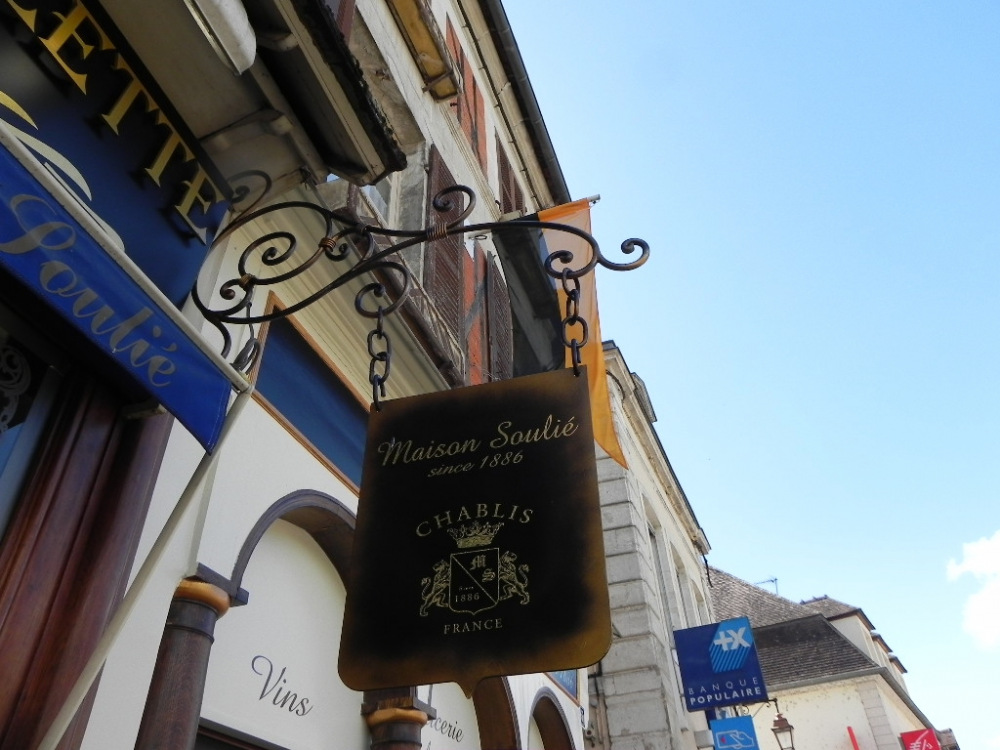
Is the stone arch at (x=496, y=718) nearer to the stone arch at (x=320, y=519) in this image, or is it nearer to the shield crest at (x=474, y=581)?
the stone arch at (x=320, y=519)

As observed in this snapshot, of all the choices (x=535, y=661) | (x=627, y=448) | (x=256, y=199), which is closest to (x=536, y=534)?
(x=535, y=661)

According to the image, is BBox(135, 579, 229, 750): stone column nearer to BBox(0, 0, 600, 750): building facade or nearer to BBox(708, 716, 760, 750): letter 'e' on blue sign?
BBox(0, 0, 600, 750): building facade

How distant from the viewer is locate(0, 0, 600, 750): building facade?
2.55m

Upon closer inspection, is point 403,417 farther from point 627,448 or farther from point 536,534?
point 627,448

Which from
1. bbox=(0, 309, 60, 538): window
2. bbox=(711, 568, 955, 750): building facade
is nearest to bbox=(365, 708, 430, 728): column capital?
bbox=(0, 309, 60, 538): window

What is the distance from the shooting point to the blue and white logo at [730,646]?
427 inches

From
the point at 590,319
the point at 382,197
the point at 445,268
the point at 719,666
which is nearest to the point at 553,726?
the point at 719,666

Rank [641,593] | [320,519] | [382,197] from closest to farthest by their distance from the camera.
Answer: [320,519] < [382,197] < [641,593]

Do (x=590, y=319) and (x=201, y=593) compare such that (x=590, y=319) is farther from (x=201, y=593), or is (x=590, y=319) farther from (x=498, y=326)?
(x=201, y=593)

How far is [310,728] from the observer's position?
173 inches

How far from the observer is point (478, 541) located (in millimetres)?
2811

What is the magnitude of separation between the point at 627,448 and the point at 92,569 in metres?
11.4

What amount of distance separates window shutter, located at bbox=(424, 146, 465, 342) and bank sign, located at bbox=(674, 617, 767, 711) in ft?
20.3

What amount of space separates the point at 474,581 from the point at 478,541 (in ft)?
0.49
